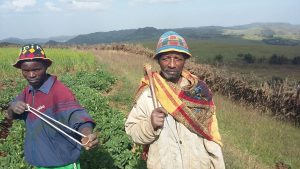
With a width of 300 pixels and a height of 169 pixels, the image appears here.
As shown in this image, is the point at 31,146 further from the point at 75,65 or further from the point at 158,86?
the point at 75,65

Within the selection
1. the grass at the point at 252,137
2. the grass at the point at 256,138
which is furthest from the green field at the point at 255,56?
the grass at the point at 256,138

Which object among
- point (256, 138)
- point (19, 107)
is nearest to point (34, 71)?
point (19, 107)

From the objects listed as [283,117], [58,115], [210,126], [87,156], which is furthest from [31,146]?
[283,117]

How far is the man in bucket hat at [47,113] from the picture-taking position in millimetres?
3613

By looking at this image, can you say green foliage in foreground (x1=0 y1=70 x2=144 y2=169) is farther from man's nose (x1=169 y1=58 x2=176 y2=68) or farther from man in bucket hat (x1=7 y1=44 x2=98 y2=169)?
man's nose (x1=169 y1=58 x2=176 y2=68)

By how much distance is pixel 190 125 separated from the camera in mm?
3193

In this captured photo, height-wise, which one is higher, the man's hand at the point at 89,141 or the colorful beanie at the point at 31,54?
the colorful beanie at the point at 31,54

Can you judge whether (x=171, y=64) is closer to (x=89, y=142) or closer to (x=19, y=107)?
(x=89, y=142)

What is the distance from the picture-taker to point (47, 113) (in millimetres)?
3652

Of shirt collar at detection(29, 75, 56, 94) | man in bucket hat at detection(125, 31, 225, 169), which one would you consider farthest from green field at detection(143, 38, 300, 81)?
man in bucket hat at detection(125, 31, 225, 169)

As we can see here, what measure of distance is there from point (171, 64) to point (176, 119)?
1.45 ft

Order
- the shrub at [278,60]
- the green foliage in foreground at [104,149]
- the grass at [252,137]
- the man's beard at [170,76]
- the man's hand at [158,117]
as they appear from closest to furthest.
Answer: the man's hand at [158,117], the man's beard at [170,76], the green foliage in foreground at [104,149], the grass at [252,137], the shrub at [278,60]

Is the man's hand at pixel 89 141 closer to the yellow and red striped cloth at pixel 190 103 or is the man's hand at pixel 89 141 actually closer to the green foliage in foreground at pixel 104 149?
the yellow and red striped cloth at pixel 190 103

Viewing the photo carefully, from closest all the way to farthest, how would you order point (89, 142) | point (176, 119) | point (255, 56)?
1. point (176, 119)
2. point (89, 142)
3. point (255, 56)
